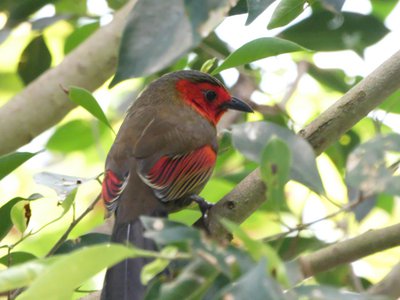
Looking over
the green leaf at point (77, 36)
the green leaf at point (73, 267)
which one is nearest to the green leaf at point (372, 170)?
the green leaf at point (73, 267)

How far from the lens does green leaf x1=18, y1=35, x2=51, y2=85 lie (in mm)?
4965

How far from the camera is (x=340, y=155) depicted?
4.34 m

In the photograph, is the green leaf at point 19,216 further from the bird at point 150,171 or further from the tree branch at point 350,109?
the tree branch at point 350,109

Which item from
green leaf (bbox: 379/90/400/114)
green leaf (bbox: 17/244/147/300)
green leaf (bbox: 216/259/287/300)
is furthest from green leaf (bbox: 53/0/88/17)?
green leaf (bbox: 216/259/287/300)

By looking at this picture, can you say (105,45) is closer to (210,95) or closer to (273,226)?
(210,95)

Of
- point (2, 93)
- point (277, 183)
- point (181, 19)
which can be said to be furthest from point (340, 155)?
point (2, 93)

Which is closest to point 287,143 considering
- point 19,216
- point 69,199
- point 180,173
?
point 69,199

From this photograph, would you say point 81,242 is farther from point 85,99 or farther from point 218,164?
point 218,164

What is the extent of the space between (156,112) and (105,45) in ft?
1.56

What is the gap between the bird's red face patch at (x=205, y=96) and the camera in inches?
204

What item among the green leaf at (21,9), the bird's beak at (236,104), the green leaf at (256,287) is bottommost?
the bird's beak at (236,104)

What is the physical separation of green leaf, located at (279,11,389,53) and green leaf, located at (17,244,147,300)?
8.37 ft

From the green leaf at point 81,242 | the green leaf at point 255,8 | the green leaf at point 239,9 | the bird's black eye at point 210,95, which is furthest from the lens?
the bird's black eye at point 210,95

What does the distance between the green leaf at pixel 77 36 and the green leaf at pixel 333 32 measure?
4.01ft
